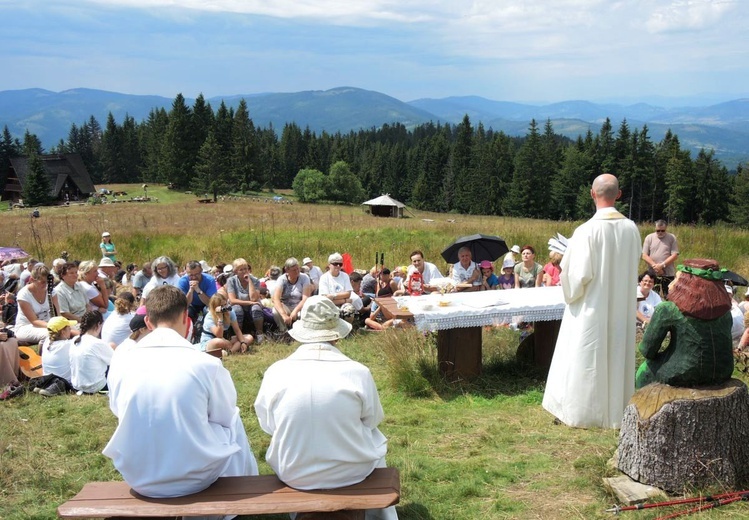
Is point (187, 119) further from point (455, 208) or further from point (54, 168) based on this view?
point (455, 208)

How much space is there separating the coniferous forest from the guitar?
47.8 meters

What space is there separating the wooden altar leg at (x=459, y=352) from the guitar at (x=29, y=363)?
4544mm

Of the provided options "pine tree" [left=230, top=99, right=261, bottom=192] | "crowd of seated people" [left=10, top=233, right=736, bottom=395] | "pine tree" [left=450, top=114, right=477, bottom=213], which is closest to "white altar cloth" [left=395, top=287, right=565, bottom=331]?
"crowd of seated people" [left=10, top=233, right=736, bottom=395]

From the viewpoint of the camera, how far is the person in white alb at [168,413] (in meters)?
3.24

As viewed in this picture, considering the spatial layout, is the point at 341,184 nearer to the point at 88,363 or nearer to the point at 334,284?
the point at 334,284

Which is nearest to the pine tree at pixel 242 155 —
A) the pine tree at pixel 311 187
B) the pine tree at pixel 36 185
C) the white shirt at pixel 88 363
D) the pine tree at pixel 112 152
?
the pine tree at pixel 311 187

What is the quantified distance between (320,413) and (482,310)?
11.6 feet

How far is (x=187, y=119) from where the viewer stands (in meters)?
61.2

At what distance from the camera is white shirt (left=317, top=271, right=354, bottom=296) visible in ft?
31.2

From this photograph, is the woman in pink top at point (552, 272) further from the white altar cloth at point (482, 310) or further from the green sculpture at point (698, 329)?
the green sculpture at point (698, 329)

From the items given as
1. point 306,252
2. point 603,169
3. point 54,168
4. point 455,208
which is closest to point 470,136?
point 455,208

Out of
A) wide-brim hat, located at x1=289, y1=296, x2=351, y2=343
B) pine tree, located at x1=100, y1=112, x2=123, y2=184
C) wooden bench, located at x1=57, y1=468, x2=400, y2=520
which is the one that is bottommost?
→ wooden bench, located at x1=57, y1=468, x2=400, y2=520

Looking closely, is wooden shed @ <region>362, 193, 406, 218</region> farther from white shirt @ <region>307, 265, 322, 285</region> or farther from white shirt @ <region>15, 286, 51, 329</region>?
white shirt @ <region>15, 286, 51, 329</region>

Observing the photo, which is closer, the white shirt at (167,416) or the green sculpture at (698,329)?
the white shirt at (167,416)
